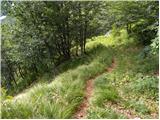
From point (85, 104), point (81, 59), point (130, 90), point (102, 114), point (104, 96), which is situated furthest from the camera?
point (81, 59)

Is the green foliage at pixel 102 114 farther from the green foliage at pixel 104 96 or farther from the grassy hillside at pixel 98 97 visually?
the green foliage at pixel 104 96

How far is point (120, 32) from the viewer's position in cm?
2506

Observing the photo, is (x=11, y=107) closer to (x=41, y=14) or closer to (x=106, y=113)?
(x=106, y=113)

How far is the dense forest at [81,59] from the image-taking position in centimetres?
740

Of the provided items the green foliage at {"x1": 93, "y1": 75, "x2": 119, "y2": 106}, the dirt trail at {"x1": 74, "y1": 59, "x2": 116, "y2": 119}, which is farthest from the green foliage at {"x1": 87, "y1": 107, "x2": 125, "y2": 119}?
the green foliage at {"x1": 93, "y1": 75, "x2": 119, "y2": 106}

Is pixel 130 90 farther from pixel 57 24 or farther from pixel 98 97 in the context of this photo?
pixel 57 24

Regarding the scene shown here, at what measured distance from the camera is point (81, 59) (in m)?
16.7

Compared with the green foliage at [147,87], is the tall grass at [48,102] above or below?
above

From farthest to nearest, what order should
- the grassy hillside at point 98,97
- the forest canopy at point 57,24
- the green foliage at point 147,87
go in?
the forest canopy at point 57,24 → the green foliage at point 147,87 → the grassy hillside at point 98,97

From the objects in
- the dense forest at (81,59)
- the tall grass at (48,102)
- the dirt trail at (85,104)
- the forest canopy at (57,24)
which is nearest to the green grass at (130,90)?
the dense forest at (81,59)

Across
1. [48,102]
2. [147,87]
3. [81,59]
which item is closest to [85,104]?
[48,102]

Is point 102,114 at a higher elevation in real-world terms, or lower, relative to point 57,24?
higher

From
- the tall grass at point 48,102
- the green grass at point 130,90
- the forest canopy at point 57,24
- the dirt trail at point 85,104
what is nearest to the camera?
the tall grass at point 48,102

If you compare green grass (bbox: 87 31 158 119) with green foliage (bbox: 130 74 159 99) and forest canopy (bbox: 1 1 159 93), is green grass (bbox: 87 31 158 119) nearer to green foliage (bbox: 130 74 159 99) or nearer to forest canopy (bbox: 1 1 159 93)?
green foliage (bbox: 130 74 159 99)
